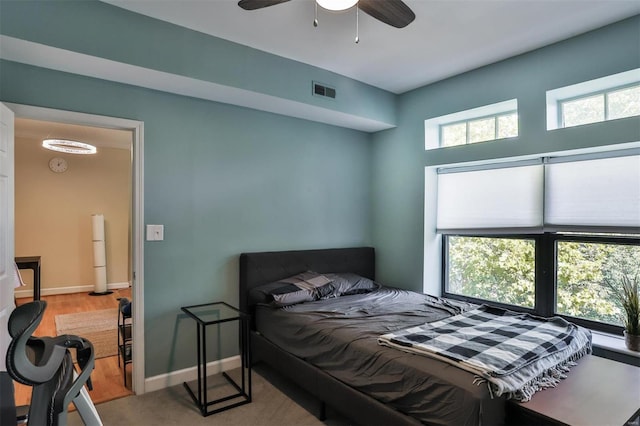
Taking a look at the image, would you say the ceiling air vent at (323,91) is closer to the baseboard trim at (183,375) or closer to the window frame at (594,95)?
the window frame at (594,95)

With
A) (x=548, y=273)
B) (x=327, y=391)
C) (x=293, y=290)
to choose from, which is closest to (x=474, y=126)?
(x=548, y=273)

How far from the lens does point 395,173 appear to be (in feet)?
13.4

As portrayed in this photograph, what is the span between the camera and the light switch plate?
2.87 meters

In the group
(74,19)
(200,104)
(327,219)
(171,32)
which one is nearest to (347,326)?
(327,219)

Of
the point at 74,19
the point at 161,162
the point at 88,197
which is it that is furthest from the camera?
the point at 88,197

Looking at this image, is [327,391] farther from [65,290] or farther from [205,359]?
[65,290]

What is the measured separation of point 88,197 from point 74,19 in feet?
15.8

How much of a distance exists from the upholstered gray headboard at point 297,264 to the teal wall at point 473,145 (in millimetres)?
267

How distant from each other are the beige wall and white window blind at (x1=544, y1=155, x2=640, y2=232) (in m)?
5.65

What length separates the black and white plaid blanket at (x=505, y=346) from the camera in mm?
1751

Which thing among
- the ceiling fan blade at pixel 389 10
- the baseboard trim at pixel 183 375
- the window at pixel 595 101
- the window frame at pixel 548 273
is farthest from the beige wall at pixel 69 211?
the window at pixel 595 101

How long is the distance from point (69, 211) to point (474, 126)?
20.7 ft

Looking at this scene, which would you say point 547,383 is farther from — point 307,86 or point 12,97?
point 12,97

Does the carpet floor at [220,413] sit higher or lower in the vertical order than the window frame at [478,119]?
lower
